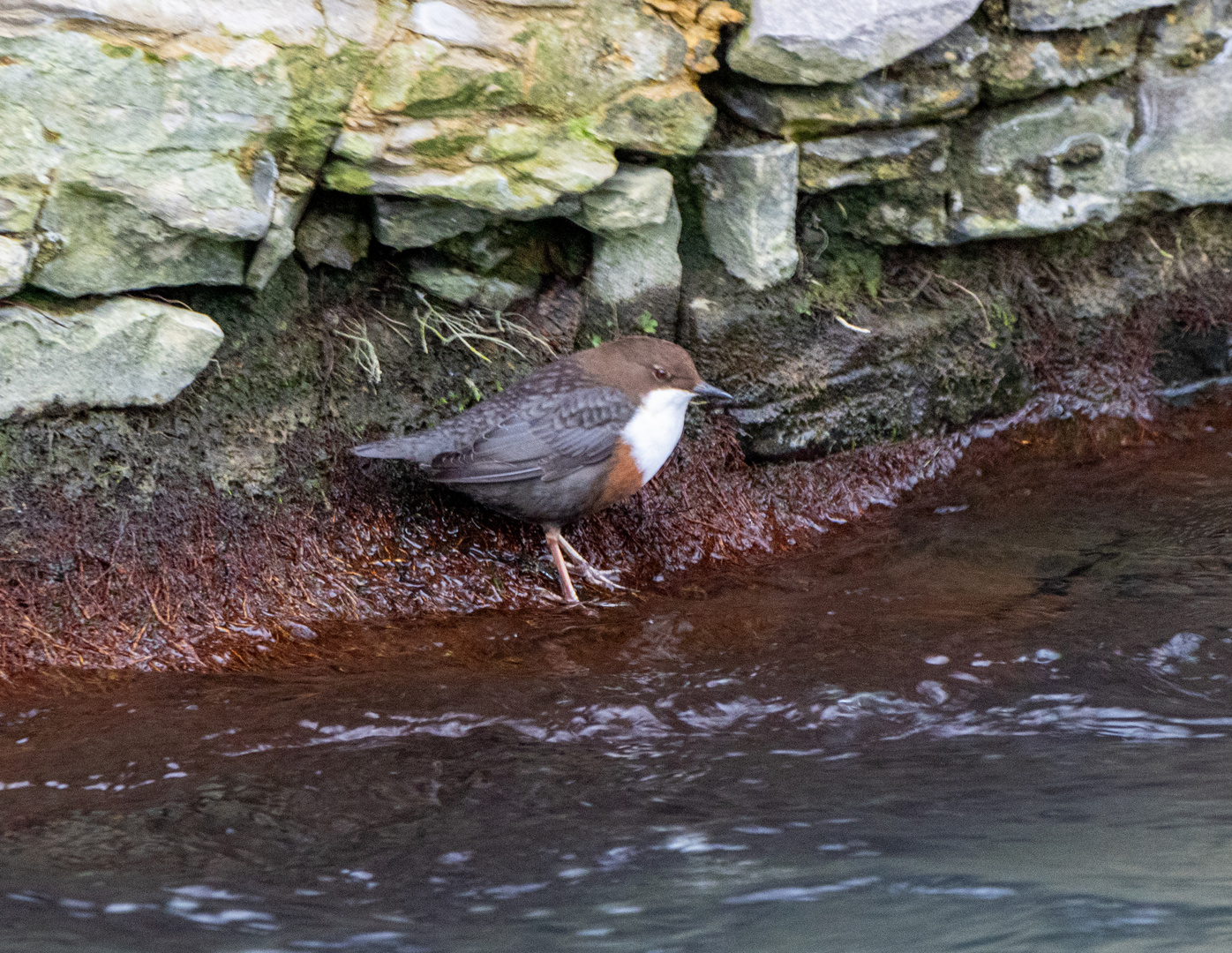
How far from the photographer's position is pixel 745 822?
2.72 metres

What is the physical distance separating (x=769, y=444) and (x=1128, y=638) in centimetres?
189

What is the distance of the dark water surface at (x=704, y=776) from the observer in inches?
93.0

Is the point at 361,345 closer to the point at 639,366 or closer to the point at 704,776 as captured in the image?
the point at 639,366

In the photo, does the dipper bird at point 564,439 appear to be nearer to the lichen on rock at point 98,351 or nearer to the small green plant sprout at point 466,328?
the small green plant sprout at point 466,328

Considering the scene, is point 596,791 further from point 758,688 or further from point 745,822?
point 758,688

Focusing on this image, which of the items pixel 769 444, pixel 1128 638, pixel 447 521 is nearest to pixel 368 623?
pixel 447 521

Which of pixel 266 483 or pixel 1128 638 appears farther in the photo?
pixel 266 483

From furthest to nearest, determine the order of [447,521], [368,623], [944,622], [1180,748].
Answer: [447,521]
[368,623]
[944,622]
[1180,748]

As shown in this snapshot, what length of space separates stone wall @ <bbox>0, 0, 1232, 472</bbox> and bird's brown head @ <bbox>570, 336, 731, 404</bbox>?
364mm

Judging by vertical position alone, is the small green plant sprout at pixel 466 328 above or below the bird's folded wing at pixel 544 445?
above

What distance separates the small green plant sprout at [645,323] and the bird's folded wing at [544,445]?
24.7 inches

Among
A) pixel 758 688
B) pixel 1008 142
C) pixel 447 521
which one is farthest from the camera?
pixel 1008 142

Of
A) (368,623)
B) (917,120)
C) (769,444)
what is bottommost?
(368,623)

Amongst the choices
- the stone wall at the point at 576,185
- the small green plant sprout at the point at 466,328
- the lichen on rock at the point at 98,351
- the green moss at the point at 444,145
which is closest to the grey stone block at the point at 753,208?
the stone wall at the point at 576,185
